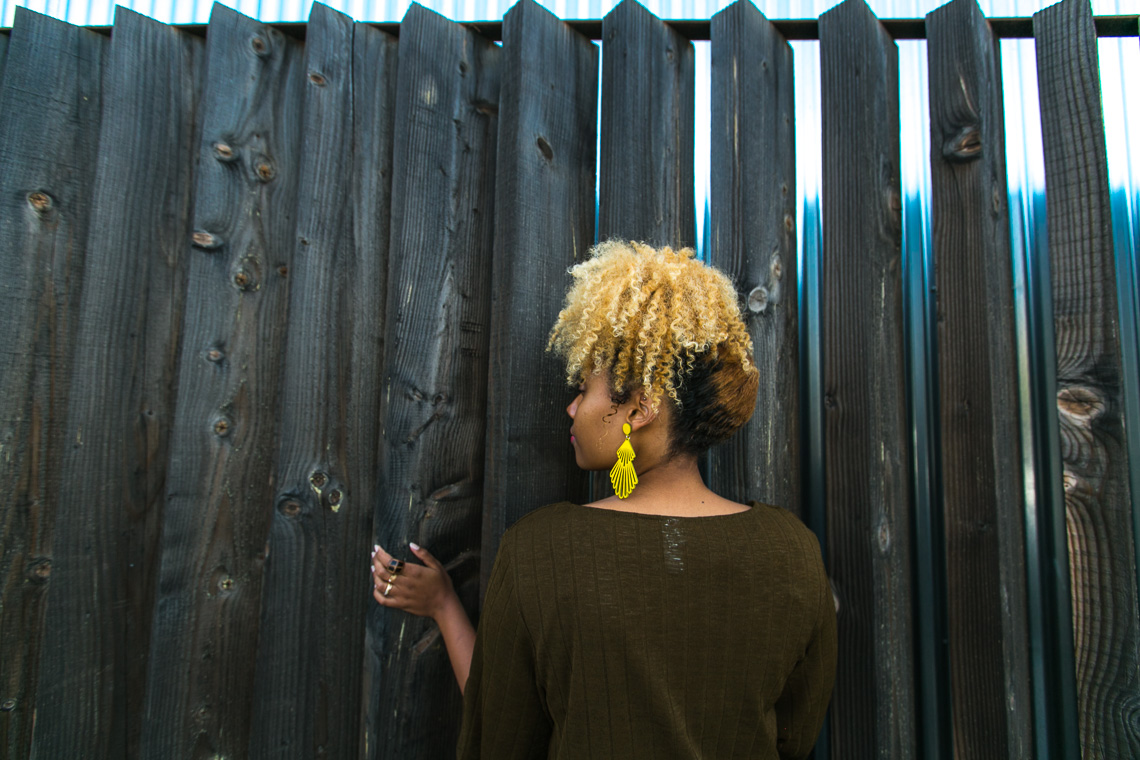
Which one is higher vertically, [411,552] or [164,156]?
[164,156]

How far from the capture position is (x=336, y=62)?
193 cm

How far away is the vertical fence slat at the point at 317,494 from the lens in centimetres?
172

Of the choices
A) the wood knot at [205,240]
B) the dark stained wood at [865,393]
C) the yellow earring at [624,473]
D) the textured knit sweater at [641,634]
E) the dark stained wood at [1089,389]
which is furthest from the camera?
the wood knot at [205,240]

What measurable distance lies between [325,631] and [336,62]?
2.03 m

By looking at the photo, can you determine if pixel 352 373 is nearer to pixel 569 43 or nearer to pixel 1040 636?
pixel 569 43

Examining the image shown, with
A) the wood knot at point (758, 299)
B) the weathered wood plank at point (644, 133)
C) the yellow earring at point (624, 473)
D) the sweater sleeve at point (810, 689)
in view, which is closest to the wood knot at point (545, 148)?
the weathered wood plank at point (644, 133)

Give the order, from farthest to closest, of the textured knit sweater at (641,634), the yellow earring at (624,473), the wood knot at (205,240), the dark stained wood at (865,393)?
the wood knot at (205,240) → the dark stained wood at (865,393) → the yellow earring at (624,473) → the textured knit sweater at (641,634)

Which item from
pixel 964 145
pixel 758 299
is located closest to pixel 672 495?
pixel 758 299

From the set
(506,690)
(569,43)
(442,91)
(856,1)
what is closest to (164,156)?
(442,91)

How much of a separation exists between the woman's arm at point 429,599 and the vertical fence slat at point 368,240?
0.73ft

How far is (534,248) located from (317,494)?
1111mm

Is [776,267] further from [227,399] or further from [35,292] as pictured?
[35,292]

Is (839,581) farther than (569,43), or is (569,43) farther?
(569,43)

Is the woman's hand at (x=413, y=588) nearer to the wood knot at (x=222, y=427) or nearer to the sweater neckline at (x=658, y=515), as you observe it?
the sweater neckline at (x=658, y=515)
